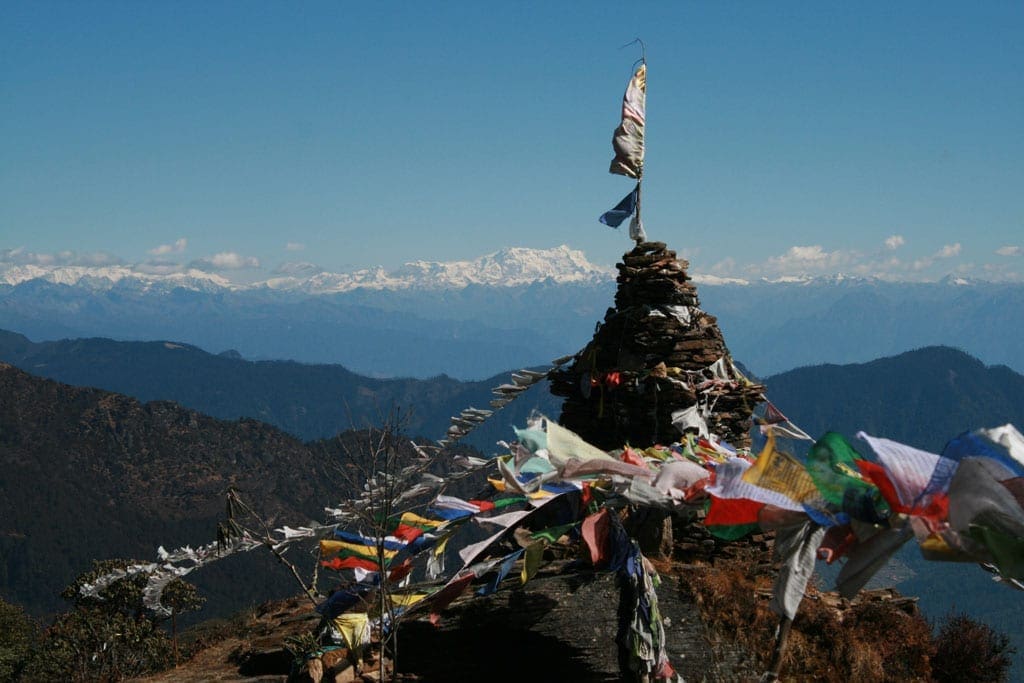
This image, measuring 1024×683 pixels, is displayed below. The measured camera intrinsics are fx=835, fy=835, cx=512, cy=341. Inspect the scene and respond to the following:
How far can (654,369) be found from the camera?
43.5 ft

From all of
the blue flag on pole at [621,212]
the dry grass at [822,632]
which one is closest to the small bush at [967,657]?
the dry grass at [822,632]

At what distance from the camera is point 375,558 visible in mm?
8766

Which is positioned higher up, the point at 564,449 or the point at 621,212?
the point at 621,212

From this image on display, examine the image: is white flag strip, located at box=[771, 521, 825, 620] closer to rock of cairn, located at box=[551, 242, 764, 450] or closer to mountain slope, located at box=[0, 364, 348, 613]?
rock of cairn, located at box=[551, 242, 764, 450]

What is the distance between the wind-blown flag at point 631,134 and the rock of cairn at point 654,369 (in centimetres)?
167

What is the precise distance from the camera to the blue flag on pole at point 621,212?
49.7ft

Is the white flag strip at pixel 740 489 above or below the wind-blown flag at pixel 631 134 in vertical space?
below

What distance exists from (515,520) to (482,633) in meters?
2.66

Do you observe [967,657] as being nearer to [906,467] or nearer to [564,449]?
[564,449]

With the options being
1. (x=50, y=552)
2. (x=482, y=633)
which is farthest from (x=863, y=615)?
(x=50, y=552)

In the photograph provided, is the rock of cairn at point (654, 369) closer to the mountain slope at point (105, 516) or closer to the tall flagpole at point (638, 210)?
the tall flagpole at point (638, 210)

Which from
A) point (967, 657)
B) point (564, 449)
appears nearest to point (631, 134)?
point (564, 449)

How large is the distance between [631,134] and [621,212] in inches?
54.9

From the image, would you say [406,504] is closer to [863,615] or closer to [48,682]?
[863,615]
